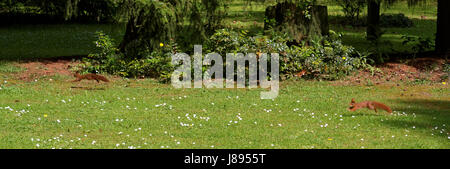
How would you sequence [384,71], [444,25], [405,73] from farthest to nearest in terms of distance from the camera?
[444,25]
[384,71]
[405,73]

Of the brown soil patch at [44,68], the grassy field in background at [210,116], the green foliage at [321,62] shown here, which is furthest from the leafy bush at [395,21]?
the brown soil patch at [44,68]

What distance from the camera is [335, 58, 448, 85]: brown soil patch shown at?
9945 millimetres

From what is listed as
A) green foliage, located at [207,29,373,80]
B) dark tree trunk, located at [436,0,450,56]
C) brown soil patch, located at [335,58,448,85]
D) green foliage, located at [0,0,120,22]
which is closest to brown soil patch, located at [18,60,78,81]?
green foliage, located at [207,29,373,80]

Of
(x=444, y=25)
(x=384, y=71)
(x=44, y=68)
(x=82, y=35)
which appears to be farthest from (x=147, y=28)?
(x=82, y=35)

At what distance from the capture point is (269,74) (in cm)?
999

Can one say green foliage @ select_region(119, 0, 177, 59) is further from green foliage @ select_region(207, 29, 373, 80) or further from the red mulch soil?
the red mulch soil

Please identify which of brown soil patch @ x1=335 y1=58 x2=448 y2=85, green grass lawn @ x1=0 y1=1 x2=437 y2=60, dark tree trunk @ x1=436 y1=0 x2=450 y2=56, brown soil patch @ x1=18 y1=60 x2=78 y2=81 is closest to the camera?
brown soil patch @ x1=335 y1=58 x2=448 y2=85

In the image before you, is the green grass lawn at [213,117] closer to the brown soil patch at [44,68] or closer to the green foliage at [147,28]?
the brown soil patch at [44,68]

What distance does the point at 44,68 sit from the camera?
1076cm

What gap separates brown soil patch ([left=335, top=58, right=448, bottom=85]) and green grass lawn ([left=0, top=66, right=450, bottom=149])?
1.65ft

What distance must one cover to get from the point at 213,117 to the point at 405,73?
15.5 ft

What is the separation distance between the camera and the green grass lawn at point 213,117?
5.92m

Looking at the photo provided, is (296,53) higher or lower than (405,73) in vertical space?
higher

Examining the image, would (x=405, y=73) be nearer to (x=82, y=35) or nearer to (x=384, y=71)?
(x=384, y=71)
